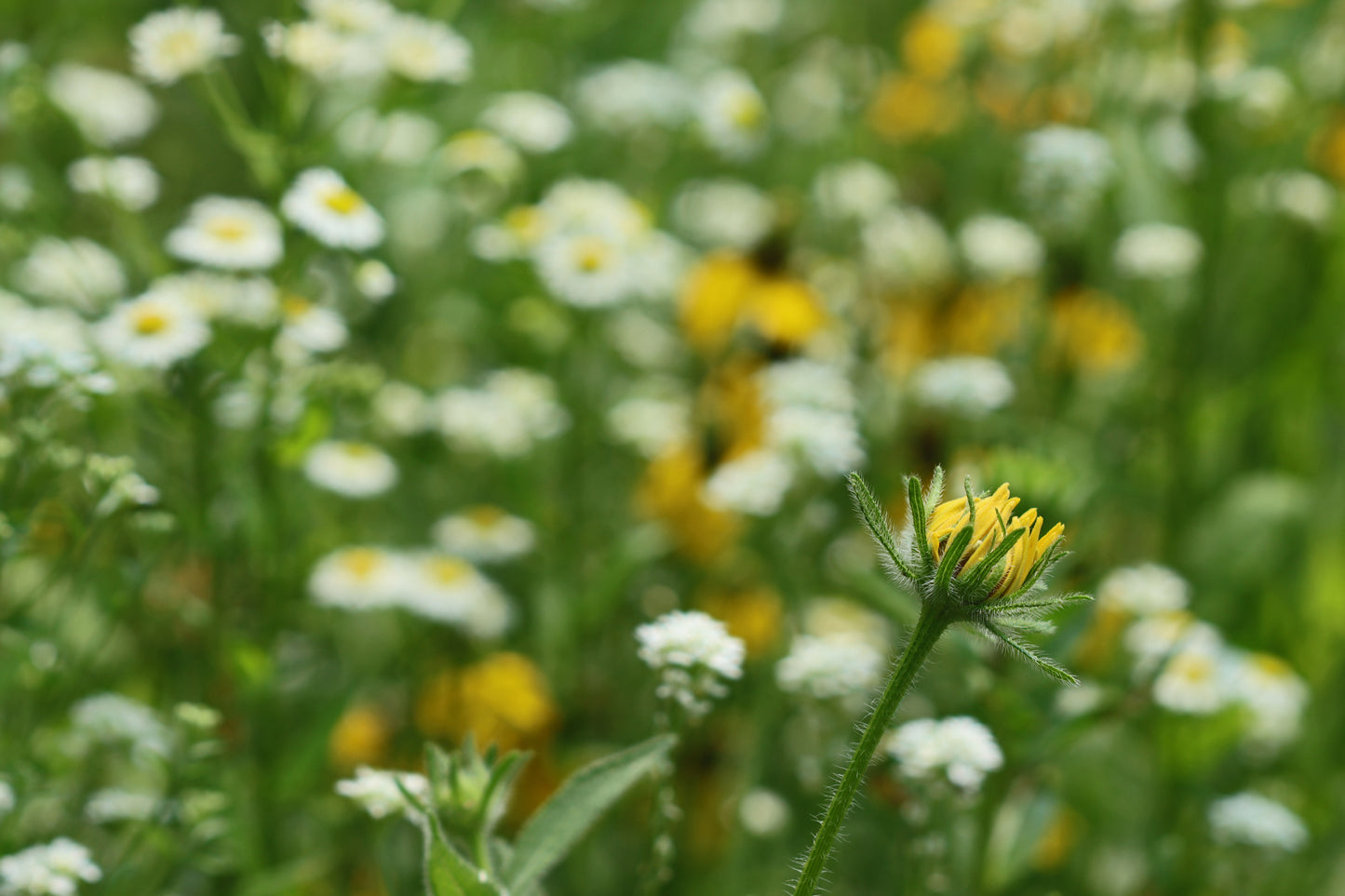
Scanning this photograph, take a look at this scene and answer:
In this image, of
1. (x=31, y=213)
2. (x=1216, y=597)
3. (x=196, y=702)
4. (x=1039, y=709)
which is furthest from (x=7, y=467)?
(x=1216, y=597)

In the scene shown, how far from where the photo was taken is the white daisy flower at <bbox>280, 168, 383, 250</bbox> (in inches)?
49.9

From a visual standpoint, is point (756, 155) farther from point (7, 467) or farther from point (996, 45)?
point (7, 467)

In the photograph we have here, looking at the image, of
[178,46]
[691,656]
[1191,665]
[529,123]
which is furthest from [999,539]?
[529,123]

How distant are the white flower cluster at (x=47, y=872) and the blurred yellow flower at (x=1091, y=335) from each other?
123cm

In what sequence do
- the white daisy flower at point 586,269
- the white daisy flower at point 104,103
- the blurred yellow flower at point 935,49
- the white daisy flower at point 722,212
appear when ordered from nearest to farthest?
1. the white daisy flower at point 586,269
2. the white daisy flower at point 104,103
3. the white daisy flower at point 722,212
4. the blurred yellow flower at point 935,49

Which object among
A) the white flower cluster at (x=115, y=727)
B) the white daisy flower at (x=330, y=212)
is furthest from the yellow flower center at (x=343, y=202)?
the white flower cluster at (x=115, y=727)

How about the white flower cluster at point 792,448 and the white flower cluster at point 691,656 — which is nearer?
the white flower cluster at point 691,656

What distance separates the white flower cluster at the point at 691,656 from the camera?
0.93 meters

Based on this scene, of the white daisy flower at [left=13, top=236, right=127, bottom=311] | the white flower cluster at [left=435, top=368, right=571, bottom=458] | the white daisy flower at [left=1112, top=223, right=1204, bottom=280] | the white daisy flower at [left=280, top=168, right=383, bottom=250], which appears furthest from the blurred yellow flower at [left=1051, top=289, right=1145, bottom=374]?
the white daisy flower at [left=13, top=236, right=127, bottom=311]

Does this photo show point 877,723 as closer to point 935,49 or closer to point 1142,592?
point 1142,592

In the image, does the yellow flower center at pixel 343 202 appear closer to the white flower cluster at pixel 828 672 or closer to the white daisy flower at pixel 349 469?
the white daisy flower at pixel 349 469

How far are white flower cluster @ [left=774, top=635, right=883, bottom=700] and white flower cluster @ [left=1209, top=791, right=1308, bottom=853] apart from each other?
0.37 meters

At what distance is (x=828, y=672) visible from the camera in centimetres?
117

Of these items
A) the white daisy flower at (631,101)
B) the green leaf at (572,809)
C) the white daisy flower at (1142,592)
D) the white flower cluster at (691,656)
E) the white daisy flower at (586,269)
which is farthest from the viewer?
the white daisy flower at (631,101)
